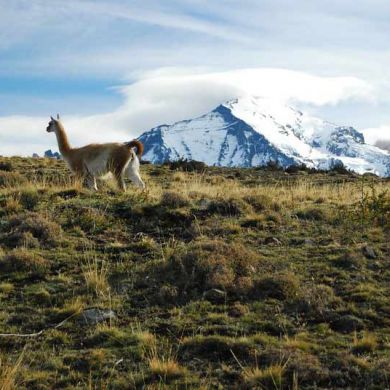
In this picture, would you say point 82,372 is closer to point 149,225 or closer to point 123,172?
point 149,225

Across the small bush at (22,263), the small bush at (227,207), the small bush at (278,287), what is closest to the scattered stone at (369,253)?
the small bush at (278,287)

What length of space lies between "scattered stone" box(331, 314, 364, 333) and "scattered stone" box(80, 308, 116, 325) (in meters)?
2.38

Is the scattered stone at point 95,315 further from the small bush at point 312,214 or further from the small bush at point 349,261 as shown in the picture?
the small bush at point 312,214

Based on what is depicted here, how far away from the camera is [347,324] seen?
21.4 ft

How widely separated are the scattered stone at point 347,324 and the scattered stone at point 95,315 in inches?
93.6

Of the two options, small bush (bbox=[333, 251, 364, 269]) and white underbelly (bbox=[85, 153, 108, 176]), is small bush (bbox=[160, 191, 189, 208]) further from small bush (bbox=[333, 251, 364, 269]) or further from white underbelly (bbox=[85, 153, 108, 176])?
small bush (bbox=[333, 251, 364, 269])

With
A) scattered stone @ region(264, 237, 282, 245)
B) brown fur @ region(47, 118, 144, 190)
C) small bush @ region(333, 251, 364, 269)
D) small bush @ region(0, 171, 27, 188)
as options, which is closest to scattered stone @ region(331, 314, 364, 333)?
small bush @ region(333, 251, 364, 269)

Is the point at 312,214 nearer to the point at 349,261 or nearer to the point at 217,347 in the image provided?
the point at 349,261

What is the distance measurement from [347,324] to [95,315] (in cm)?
269

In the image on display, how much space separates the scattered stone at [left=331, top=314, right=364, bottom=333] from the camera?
6.45 metres

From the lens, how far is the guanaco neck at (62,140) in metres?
14.8

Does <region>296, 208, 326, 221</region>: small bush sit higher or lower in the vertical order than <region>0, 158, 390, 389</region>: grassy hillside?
higher

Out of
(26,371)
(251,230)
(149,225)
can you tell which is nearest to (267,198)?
(251,230)

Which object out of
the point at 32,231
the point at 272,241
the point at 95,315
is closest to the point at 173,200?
the point at 272,241
